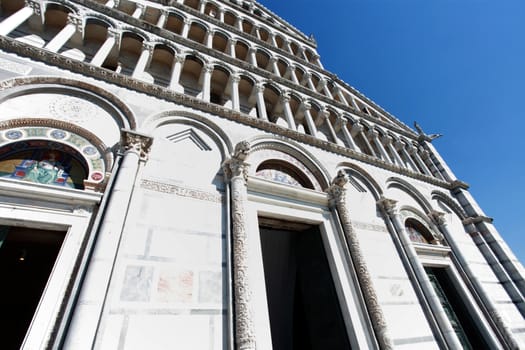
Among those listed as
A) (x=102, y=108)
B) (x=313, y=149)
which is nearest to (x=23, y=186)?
(x=102, y=108)

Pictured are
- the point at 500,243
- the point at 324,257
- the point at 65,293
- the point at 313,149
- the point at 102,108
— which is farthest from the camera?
the point at 500,243

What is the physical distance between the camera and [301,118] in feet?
27.8

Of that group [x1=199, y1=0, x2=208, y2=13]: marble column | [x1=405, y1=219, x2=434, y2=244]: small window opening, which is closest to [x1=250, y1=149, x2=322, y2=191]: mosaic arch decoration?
[x1=405, y1=219, x2=434, y2=244]: small window opening

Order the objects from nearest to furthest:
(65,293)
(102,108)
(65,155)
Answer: (65,293)
(65,155)
(102,108)

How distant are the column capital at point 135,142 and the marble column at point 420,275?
587cm

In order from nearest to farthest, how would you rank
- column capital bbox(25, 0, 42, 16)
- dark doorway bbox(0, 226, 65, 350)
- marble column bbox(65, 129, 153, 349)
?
marble column bbox(65, 129, 153, 349), dark doorway bbox(0, 226, 65, 350), column capital bbox(25, 0, 42, 16)

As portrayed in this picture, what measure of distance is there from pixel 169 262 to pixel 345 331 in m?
3.21

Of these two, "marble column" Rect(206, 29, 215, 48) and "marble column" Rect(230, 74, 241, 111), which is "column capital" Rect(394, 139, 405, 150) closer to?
"marble column" Rect(230, 74, 241, 111)

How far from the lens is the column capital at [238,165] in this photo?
174 inches

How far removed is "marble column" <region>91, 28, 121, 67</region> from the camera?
5.10 metres

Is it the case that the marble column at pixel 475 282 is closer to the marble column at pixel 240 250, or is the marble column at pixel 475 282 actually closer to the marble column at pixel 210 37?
the marble column at pixel 240 250

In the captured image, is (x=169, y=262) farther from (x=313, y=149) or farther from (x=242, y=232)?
(x=313, y=149)

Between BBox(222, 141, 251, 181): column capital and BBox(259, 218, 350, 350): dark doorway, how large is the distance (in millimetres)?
1098

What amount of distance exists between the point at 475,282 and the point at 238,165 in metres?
A: 7.39
